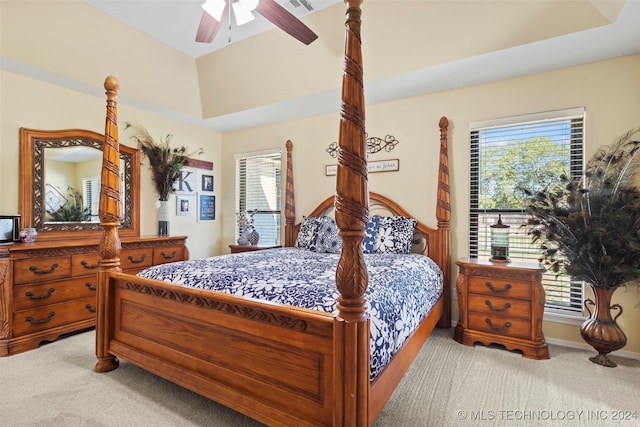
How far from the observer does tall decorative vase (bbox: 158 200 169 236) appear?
387 centimetres

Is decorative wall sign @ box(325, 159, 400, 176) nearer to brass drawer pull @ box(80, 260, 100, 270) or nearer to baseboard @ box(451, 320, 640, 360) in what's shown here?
baseboard @ box(451, 320, 640, 360)

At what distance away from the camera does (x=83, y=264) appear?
2.96 m

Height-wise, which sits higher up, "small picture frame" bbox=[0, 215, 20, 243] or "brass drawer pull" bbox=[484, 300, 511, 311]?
"small picture frame" bbox=[0, 215, 20, 243]

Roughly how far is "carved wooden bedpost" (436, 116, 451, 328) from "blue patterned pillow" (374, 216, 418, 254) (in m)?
0.29

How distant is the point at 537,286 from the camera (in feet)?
7.93

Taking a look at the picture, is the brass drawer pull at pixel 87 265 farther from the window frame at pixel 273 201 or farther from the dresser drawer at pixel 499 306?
the dresser drawer at pixel 499 306

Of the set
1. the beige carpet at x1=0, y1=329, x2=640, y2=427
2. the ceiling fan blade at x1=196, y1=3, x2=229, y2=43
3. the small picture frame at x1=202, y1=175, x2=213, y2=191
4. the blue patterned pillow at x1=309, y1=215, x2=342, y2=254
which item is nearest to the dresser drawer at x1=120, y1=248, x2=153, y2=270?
the beige carpet at x1=0, y1=329, x2=640, y2=427

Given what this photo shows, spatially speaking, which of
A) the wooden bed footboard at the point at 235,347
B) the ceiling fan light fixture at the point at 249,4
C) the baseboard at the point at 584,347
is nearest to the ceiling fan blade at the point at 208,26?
the ceiling fan light fixture at the point at 249,4

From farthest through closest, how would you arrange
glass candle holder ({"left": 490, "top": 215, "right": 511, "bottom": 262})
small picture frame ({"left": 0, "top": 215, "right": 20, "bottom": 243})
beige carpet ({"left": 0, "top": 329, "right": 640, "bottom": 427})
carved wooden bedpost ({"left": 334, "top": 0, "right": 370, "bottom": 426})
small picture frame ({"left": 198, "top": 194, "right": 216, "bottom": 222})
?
small picture frame ({"left": 198, "top": 194, "right": 216, "bottom": 222}) < glass candle holder ({"left": 490, "top": 215, "right": 511, "bottom": 262}) < small picture frame ({"left": 0, "top": 215, "right": 20, "bottom": 243}) < beige carpet ({"left": 0, "top": 329, "right": 640, "bottom": 427}) < carved wooden bedpost ({"left": 334, "top": 0, "right": 370, "bottom": 426})

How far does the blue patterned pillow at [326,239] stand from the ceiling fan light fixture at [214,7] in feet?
6.88

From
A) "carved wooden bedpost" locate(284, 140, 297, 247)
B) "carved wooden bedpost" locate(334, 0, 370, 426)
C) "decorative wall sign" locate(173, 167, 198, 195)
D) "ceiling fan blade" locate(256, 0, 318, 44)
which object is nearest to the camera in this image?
"carved wooden bedpost" locate(334, 0, 370, 426)

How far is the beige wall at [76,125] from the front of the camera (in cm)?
280

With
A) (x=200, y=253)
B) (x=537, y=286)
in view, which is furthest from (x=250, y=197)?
(x=537, y=286)

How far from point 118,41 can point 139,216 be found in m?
1.92
